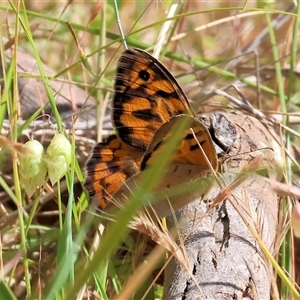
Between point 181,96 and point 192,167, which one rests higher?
point 181,96

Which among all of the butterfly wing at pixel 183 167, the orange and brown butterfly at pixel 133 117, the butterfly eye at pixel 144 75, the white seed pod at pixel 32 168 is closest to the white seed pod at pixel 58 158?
the white seed pod at pixel 32 168

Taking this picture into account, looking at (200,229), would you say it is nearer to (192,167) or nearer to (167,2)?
(192,167)

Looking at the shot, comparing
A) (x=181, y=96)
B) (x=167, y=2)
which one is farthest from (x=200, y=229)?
(x=167, y=2)

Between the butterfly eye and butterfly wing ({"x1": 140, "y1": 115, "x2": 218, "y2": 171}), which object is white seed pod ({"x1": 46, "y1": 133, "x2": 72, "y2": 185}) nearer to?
butterfly wing ({"x1": 140, "y1": 115, "x2": 218, "y2": 171})

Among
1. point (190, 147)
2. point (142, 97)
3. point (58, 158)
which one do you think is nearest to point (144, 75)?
point (142, 97)

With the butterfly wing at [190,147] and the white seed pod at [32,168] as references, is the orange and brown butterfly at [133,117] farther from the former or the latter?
the white seed pod at [32,168]

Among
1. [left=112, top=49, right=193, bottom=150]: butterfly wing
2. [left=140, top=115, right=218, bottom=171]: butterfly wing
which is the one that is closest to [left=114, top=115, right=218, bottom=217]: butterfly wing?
[left=140, top=115, right=218, bottom=171]: butterfly wing

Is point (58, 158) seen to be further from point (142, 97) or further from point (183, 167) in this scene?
point (142, 97)
